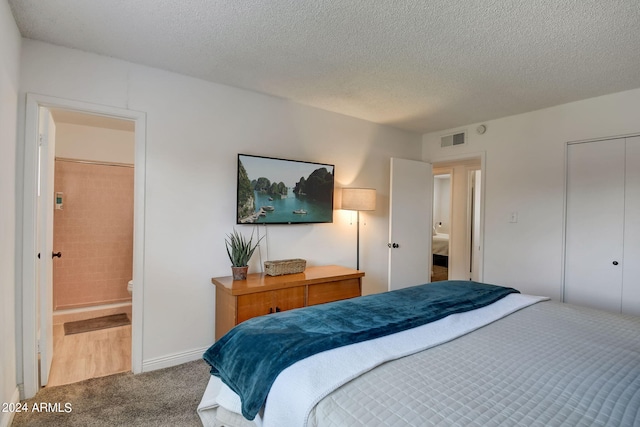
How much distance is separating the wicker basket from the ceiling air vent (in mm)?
2521

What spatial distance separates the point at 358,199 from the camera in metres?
3.44

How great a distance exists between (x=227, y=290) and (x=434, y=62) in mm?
2264

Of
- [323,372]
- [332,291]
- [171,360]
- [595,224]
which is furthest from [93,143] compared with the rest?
[595,224]

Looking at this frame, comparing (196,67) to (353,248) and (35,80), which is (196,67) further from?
(353,248)

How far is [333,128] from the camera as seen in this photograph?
11.8 ft

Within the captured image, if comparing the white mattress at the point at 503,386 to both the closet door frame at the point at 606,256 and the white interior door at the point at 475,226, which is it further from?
the white interior door at the point at 475,226

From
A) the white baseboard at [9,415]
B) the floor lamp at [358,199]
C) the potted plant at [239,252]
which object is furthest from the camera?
the floor lamp at [358,199]

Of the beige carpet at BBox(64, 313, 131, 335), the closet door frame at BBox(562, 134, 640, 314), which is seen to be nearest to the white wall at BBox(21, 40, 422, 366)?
the beige carpet at BBox(64, 313, 131, 335)

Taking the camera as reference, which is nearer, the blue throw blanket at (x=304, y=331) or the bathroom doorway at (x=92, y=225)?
the blue throw blanket at (x=304, y=331)

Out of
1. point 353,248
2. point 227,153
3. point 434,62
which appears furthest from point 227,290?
point 434,62

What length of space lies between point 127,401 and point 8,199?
4.63 feet

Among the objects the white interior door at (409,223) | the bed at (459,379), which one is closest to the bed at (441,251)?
the white interior door at (409,223)

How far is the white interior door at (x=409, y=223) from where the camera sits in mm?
3891

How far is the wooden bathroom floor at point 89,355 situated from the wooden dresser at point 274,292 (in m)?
0.85
